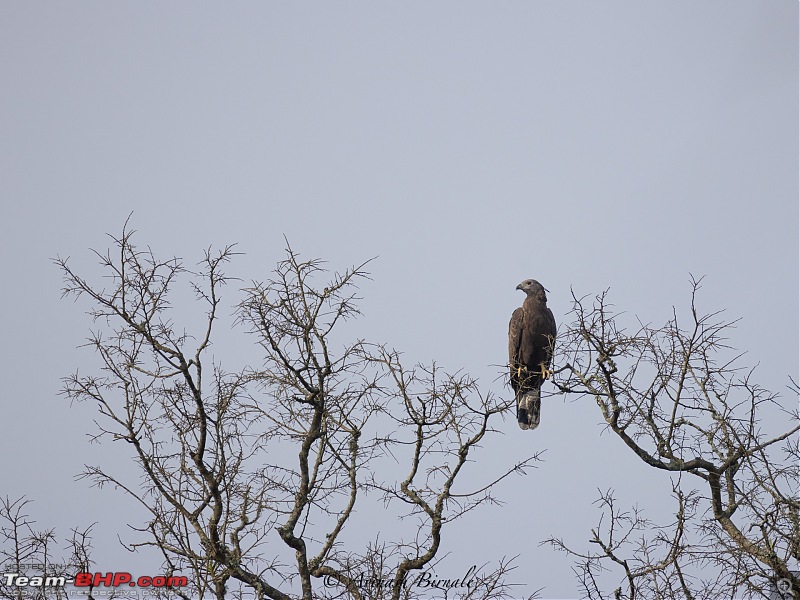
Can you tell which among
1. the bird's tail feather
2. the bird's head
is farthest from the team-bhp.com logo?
the bird's head

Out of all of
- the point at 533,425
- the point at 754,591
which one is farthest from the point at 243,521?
the point at 533,425

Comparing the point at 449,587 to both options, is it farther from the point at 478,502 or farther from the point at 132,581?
the point at 132,581

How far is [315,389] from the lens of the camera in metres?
6.39

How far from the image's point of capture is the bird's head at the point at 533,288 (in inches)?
481

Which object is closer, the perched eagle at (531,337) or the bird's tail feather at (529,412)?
the bird's tail feather at (529,412)

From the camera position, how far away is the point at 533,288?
12.3 metres

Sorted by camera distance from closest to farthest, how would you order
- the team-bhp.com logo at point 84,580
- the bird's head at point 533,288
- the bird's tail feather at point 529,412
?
the team-bhp.com logo at point 84,580 → the bird's tail feather at point 529,412 → the bird's head at point 533,288

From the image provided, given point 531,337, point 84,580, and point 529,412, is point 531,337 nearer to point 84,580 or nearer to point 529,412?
point 529,412

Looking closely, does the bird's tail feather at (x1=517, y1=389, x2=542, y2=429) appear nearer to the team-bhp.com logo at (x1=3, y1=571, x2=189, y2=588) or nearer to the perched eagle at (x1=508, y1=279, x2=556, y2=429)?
the perched eagle at (x1=508, y1=279, x2=556, y2=429)

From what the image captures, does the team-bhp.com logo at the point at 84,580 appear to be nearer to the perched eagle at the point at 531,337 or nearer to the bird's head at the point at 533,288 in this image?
the perched eagle at the point at 531,337

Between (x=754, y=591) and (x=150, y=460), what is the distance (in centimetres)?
444

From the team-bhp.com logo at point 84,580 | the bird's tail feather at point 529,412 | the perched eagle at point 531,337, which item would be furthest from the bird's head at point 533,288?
the team-bhp.com logo at point 84,580

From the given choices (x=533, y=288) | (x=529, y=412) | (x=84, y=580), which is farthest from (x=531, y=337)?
(x=84, y=580)

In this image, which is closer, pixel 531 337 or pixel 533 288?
pixel 531 337
